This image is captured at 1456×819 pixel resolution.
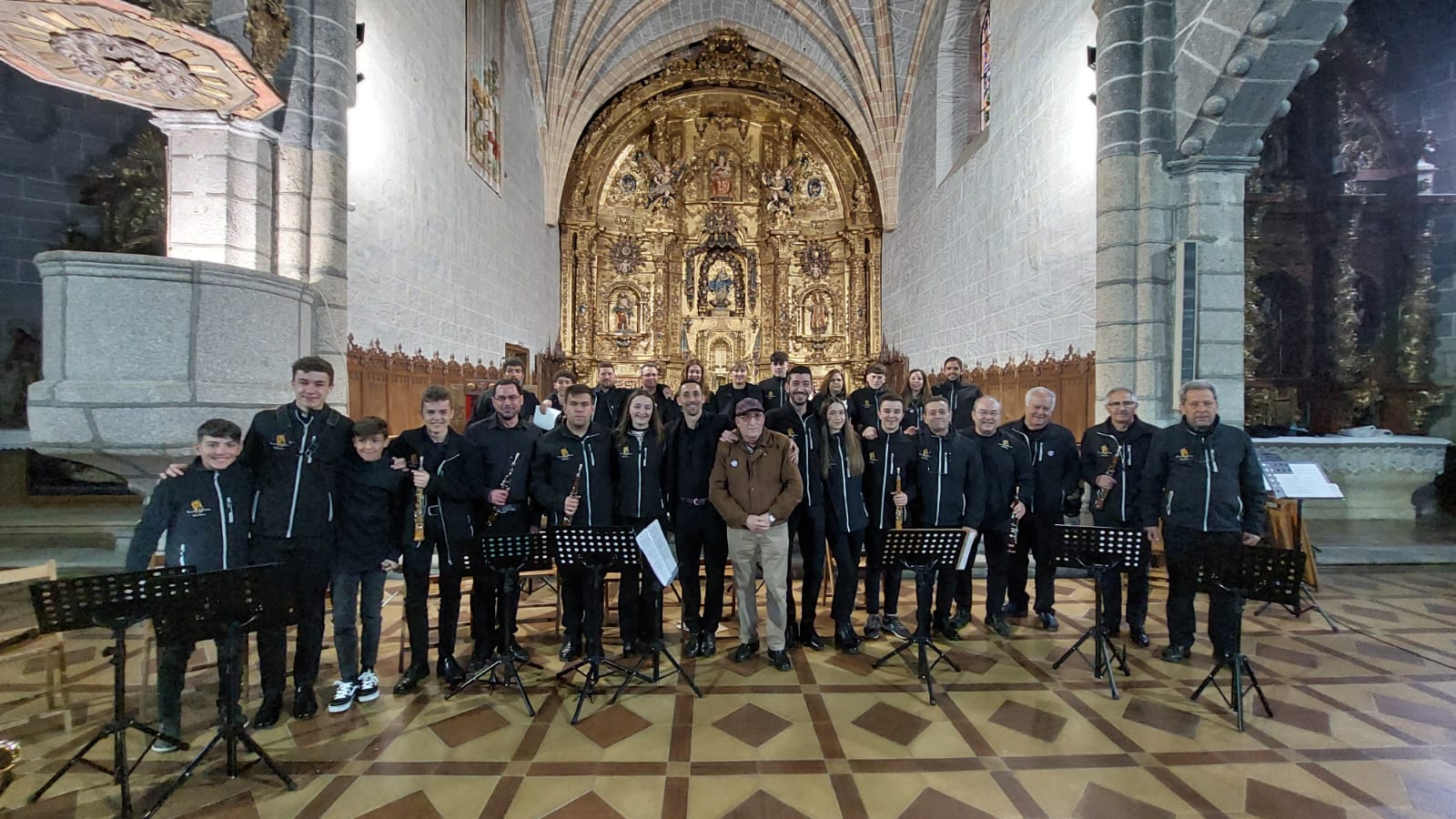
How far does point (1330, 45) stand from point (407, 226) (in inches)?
508

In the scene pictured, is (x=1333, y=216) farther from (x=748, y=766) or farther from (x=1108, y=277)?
(x=748, y=766)

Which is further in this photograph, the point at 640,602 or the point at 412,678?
the point at 640,602

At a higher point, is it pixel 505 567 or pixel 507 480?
pixel 507 480

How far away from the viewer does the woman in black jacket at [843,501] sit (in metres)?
3.96

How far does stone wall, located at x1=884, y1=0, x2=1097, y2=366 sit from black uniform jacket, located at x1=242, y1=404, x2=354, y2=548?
7059 mm

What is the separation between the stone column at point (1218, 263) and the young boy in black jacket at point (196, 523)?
7411 mm

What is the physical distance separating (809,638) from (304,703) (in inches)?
112

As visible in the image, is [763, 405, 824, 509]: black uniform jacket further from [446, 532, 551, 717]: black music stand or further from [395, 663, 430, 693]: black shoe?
[395, 663, 430, 693]: black shoe

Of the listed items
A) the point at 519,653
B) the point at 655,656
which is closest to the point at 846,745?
the point at 655,656

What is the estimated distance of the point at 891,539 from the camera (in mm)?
3490

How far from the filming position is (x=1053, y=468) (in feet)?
14.5

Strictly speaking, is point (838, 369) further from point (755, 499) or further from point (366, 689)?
point (366, 689)

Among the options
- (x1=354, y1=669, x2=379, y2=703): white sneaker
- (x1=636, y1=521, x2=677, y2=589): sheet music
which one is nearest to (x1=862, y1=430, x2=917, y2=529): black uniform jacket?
(x1=636, y1=521, x2=677, y2=589): sheet music

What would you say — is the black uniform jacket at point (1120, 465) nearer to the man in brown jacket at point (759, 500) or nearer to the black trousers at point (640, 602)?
the man in brown jacket at point (759, 500)
